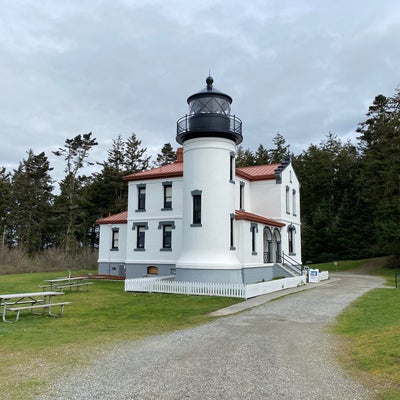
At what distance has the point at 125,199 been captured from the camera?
167 ft

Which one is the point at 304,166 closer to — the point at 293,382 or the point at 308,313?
the point at 308,313

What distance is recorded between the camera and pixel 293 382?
5.98 meters

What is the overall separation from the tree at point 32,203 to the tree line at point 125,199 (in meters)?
0.12

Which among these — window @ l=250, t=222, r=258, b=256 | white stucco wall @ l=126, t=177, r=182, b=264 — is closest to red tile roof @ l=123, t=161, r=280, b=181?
white stucco wall @ l=126, t=177, r=182, b=264

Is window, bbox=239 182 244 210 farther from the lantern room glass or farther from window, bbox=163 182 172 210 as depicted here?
the lantern room glass

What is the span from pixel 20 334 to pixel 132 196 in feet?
58.4

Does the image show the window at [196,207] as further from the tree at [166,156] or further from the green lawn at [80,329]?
the tree at [166,156]

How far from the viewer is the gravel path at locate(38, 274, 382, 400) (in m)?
5.55

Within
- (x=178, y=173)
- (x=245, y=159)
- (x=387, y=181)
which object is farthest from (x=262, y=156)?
(x=178, y=173)

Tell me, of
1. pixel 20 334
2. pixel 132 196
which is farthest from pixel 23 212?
pixel 20 334

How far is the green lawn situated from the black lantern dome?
27.7ft

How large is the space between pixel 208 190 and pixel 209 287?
5287mm

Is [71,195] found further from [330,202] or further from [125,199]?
[330,202]

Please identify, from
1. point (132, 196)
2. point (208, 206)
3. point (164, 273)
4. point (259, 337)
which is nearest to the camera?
point (259, 337)
